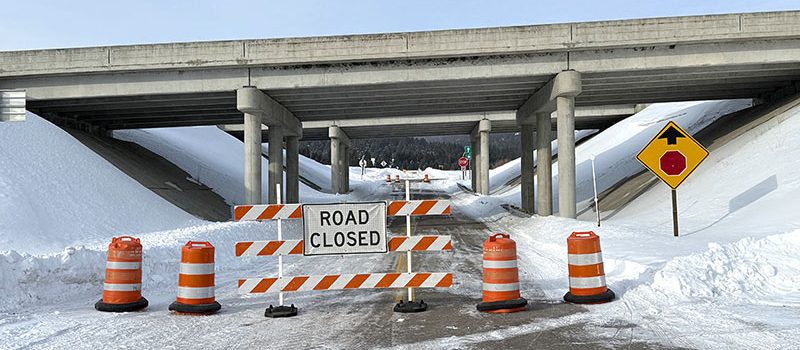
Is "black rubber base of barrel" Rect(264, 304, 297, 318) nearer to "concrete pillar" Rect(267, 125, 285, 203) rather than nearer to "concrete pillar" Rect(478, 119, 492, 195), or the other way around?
"concrete pillar" Rect(267, 125, 285, 203)

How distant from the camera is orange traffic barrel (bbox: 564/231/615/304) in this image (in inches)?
316

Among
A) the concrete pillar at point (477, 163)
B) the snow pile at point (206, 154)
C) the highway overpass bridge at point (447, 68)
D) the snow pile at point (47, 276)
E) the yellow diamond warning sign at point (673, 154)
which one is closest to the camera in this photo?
the snow pile at point (47, 276)

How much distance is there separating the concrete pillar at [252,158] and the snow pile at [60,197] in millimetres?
3053

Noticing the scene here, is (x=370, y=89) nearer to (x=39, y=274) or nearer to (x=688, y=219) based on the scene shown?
(x=688, y=219)

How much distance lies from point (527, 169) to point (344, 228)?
78.1ft

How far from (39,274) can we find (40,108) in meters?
21.6

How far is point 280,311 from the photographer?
7723mm

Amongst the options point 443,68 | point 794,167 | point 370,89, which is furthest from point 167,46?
point 794,167

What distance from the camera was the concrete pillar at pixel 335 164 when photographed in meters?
49.4

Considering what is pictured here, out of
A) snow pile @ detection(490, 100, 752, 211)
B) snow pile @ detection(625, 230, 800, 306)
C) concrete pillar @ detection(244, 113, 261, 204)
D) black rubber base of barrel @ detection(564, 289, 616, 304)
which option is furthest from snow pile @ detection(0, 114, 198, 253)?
snow pile @ detection(490, 100, 752, 211)

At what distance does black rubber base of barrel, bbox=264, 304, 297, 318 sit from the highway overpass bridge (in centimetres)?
1571

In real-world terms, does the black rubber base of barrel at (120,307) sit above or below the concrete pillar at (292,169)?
below

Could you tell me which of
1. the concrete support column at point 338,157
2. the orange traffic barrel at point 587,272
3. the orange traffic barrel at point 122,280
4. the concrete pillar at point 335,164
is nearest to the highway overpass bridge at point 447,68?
the orange traffic barrel at point 587,272

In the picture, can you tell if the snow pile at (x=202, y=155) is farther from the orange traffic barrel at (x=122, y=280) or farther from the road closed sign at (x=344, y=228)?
the road closed sign at (x=344, y=228)
